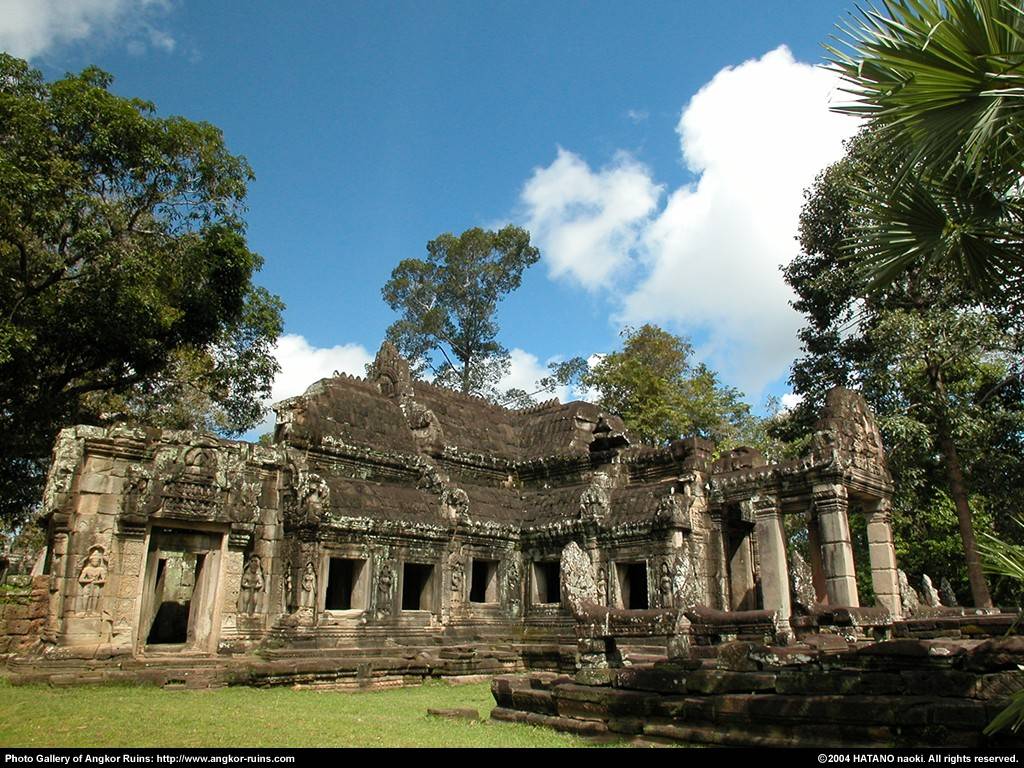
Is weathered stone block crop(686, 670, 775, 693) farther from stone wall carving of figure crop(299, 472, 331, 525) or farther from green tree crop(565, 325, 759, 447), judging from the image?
green tree crop(565, 325, 759, 447)

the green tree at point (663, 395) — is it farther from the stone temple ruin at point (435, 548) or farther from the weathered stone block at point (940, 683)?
the weathered stone block at point (940, 683)

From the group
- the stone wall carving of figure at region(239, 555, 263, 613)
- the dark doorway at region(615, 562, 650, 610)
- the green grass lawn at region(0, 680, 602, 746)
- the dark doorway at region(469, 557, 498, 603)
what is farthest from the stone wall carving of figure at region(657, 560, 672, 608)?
the stone wall carving of figure at region(239, 555, 263, 613)

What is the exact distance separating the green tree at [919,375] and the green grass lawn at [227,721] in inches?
532

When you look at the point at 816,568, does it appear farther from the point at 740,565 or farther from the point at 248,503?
the point at 248,503

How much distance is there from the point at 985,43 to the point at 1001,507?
20631 millimetres

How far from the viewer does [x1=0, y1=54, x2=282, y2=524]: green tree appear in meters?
14.4

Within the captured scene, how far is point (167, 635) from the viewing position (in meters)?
15.9

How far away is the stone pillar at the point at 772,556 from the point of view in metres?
14.6

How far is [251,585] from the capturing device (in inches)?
522

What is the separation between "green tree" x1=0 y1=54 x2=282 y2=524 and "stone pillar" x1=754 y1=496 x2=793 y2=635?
1240 cm

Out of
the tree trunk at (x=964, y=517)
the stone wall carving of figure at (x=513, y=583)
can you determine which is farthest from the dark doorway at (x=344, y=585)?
the tree trunk at (x=964, y=517)

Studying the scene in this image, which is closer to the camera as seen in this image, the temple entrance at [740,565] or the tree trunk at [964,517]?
the temple entrance at [740,565]

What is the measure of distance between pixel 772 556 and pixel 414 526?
7112 millimetres

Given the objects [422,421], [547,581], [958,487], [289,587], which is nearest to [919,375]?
[958,487]
